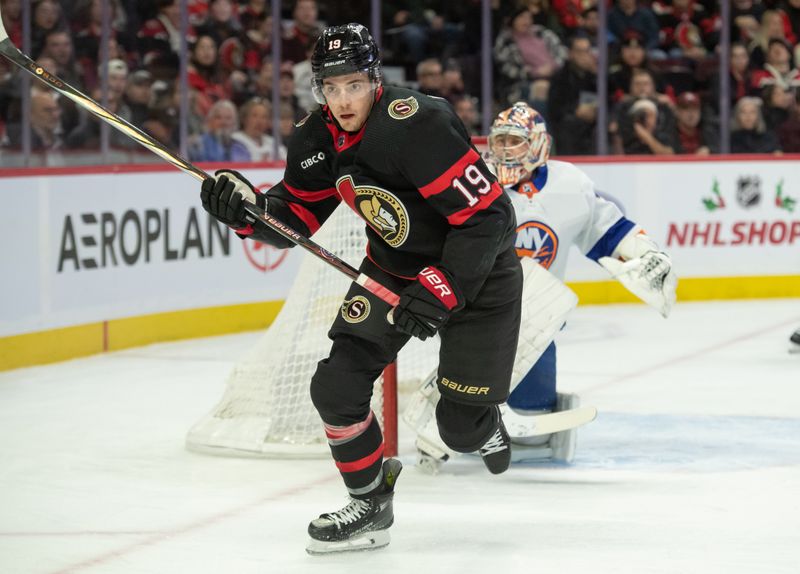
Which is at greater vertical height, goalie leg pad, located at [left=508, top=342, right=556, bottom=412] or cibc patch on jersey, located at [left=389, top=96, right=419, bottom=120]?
cibc patch on jersey, located at [left=389, top=96, right=419, bottom=120]

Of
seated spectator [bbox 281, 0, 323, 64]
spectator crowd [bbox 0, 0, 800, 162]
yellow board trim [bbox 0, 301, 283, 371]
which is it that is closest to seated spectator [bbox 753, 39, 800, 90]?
spectator crowd [bbox 0, 0, 800, 162]

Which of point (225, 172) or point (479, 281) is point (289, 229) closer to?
point (225, 172)

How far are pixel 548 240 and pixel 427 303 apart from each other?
123 centimetres

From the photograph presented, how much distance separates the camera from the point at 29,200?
5656 mm

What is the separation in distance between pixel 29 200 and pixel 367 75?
3136mm

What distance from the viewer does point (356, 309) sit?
9.83 ft

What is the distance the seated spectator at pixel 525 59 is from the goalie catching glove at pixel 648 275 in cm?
435

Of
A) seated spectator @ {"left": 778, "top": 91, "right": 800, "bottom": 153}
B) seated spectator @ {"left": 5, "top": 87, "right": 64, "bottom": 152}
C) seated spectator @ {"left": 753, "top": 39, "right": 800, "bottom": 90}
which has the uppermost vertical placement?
seated spectator @ {"left": 753, "top": 39, "right": 800, "bottom": 90}

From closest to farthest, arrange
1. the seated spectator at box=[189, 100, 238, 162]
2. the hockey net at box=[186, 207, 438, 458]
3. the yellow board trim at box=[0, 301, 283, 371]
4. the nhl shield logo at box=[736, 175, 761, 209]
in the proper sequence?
1. the hockey net at box=[186, 207, 438, 458]
2. the yellow board trim at box=[0, 301, 283, 371]
3. the seated spectator at box=[189, 100, 238, 162]
4. the nhl shield logo at box=[736, 175, 761, 209]

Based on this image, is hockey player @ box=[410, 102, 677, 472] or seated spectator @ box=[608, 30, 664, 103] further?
seated spectator @ box=[608, 30, 664, 103]

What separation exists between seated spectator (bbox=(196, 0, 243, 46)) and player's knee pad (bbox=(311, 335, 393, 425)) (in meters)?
4.40

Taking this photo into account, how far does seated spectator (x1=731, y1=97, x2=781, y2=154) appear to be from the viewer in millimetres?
8383

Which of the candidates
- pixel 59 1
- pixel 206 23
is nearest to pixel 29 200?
pixel 59 1

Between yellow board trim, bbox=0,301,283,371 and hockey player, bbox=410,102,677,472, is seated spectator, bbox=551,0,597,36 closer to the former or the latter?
yellow board trim, bbox=0,301,283,371
